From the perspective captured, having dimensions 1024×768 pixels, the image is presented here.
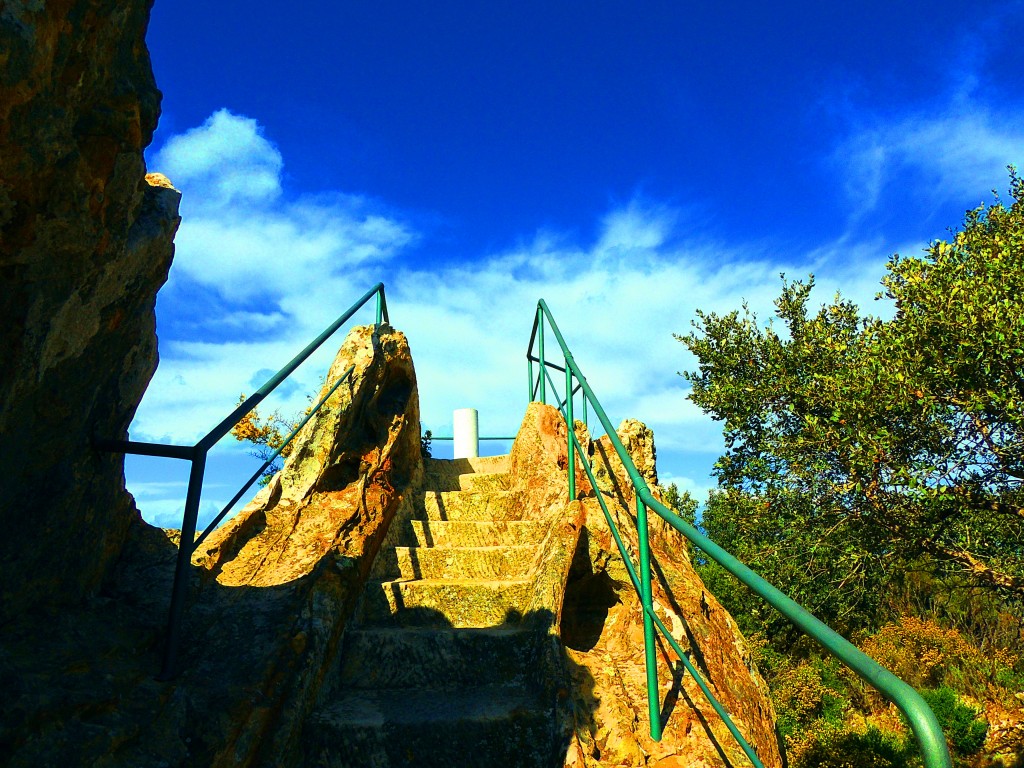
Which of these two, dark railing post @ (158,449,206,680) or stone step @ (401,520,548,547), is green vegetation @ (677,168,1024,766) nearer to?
stone step @ (401,520,548,547)

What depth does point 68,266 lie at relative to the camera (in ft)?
6.09

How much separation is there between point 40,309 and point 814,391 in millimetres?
7563

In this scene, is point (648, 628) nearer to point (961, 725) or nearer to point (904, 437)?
point (904, 437)

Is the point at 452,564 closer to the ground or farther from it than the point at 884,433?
closer to the ground

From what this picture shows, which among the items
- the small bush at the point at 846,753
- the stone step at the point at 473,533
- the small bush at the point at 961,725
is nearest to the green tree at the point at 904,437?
the small bush at the point at 846,753

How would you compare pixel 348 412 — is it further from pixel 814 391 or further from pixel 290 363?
pixel 814 391

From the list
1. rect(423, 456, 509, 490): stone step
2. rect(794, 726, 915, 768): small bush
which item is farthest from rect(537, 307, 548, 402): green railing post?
rect(794, 726, 915, 768): small bush

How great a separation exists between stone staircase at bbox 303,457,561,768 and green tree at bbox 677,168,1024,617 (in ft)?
13.7

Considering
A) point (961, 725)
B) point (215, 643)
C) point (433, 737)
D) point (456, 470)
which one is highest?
point (456, 470)

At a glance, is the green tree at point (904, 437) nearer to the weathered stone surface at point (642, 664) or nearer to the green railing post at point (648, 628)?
the weathered stone surface at point (642, 664)

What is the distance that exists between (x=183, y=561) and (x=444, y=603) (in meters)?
1.73

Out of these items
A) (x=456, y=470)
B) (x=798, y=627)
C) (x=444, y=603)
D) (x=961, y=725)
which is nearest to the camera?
(x=798, y=627)

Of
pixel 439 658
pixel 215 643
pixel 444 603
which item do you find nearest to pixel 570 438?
pixel 444 603

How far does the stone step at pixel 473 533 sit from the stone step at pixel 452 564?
0.79ft
